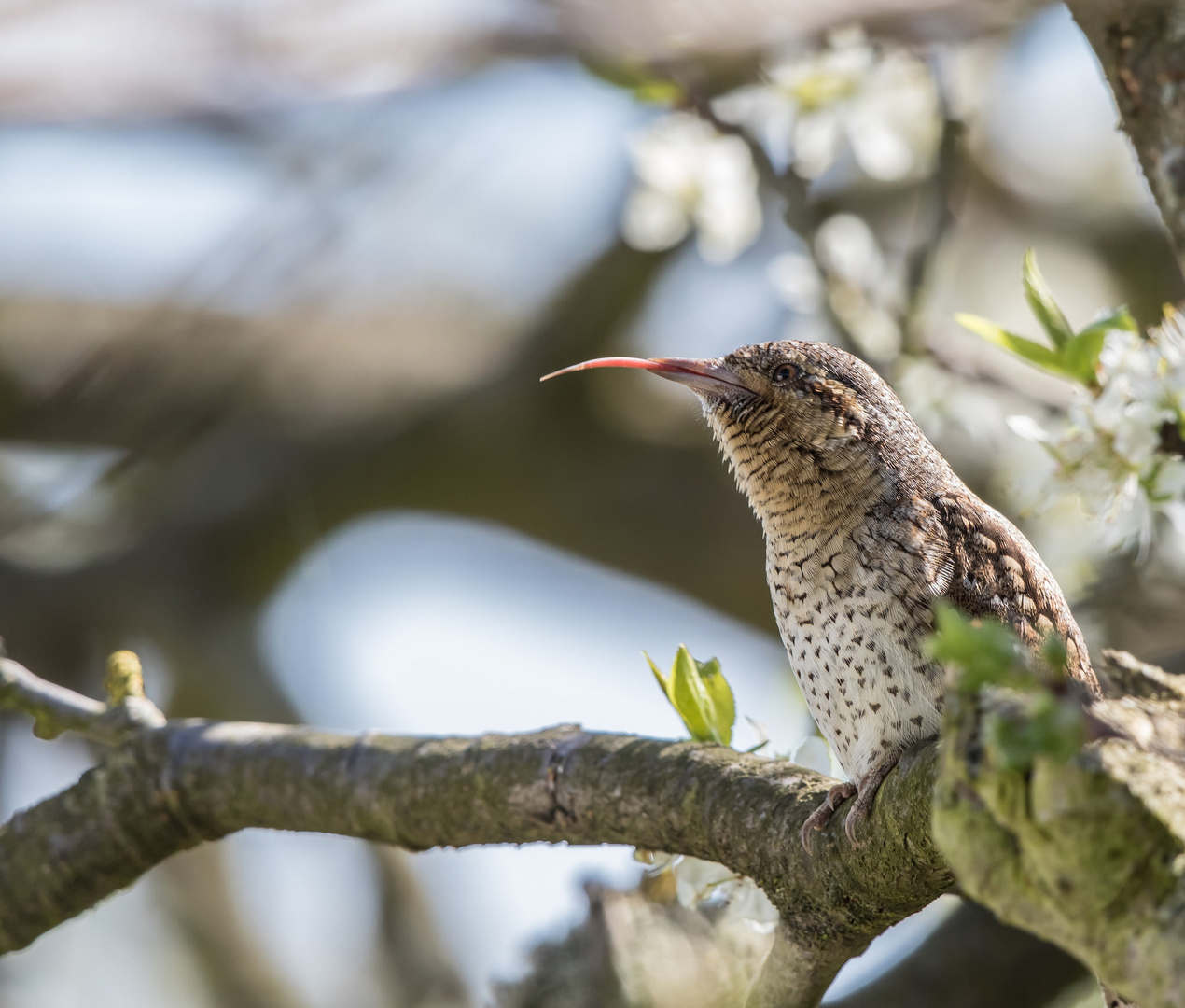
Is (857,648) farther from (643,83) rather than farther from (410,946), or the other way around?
(410,946)

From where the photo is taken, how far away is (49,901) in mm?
2264

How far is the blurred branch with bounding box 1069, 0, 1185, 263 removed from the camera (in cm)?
218

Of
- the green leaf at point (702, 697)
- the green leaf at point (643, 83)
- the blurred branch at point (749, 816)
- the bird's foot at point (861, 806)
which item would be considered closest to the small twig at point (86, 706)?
the blurred branch at point (749, 816)

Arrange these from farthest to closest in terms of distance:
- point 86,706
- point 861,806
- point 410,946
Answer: point 410,946 → point 86,706 → point 861,806

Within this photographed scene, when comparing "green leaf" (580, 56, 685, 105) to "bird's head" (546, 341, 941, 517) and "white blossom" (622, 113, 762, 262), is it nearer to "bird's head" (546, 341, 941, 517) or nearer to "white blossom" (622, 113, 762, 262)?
"white blossom" (622, 113, 762, 262)

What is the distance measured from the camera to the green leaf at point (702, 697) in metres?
2.11

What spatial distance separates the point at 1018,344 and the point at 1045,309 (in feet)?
0.26

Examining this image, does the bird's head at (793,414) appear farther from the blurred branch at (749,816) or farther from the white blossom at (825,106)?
the white blossom at (825,106)

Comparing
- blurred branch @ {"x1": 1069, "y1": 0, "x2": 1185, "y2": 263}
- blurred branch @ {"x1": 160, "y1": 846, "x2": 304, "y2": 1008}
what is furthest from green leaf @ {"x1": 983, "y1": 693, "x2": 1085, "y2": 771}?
blurred branch @ {"x1": 160, "y1": 846, "x2": 304, "y2": 1008}

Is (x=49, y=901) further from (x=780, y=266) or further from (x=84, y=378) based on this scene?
(x=780, y=266)

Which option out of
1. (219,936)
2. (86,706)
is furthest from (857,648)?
(219,936)

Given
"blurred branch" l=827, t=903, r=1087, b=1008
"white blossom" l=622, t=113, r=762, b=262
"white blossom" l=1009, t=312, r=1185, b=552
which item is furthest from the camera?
"white blossom" l=622, t=113, r=762, b=262

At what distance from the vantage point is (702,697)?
2135mm

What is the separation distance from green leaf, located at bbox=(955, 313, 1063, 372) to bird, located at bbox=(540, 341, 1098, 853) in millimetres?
313
